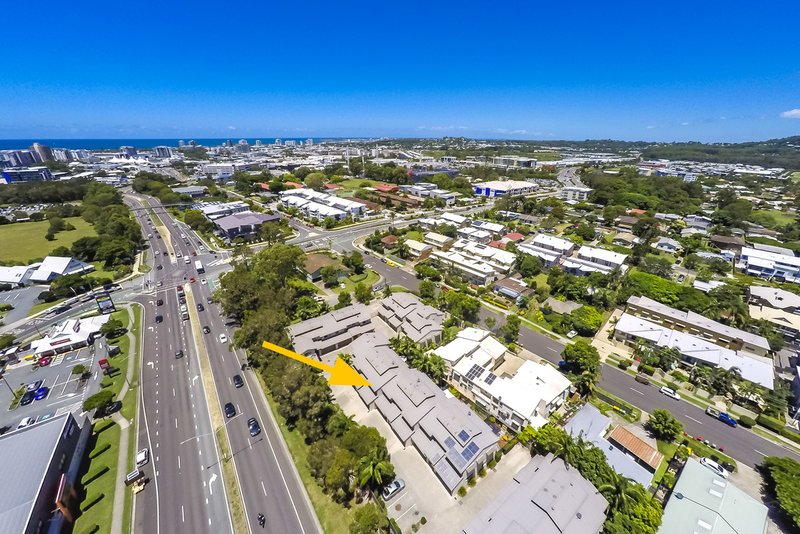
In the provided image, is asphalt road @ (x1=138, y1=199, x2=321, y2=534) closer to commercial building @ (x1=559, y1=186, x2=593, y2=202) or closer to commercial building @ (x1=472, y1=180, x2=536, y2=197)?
commercial building @ (x1=472, y1=180, x2=536, y2=197)

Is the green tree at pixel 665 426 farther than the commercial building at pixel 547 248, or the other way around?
the commercial building at pixel 547 248

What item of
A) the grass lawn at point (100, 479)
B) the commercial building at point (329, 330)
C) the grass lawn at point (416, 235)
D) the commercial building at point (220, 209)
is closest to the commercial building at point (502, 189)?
the grass lawn at point (416, 235)

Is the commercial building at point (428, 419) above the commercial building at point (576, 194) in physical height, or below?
below

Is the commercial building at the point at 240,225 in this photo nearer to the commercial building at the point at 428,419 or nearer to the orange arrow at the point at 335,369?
the orange arrow at the point at 335,369

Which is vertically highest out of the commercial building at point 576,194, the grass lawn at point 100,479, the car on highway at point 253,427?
the commercial building at point 576,194

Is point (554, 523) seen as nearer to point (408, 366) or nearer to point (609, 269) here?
point (408, 366)

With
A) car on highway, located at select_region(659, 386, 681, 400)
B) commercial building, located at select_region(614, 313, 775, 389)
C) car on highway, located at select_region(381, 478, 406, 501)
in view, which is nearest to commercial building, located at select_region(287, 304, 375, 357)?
car on highway, located at select_region(381, 478, 406, 501)
